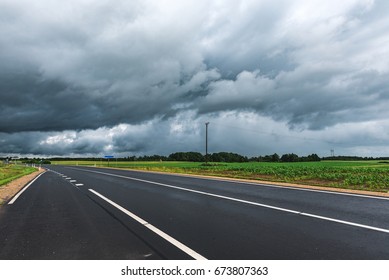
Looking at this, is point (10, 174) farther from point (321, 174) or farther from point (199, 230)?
point (199, 230)

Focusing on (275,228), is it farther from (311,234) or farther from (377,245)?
(377,245)

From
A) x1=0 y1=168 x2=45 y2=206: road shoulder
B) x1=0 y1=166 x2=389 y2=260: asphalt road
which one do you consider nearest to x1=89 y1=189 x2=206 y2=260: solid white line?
x1=0 y1=166 x2=389 y2=260: asphalt road

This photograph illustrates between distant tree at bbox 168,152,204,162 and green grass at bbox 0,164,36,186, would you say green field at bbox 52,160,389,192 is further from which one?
distant tree at bbox 168,152,204,162

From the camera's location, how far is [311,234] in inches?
255

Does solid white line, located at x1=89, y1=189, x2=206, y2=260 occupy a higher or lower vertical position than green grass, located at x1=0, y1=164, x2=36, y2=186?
higher

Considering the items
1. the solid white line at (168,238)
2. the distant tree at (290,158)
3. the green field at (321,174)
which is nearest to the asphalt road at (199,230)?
the solid white line at (168,238)

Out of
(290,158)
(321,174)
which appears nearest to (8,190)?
(321,174)

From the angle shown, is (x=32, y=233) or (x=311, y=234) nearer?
(x=311, y=234)

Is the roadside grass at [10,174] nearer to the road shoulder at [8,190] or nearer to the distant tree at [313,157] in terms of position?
the road shoulder at [8,190]

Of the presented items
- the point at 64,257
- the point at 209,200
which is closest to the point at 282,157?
the point at 209,200

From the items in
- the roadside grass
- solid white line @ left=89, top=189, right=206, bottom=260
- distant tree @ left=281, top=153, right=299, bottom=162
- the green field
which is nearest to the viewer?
solid white line @ left=89, top=189, right=206, bottom=260
